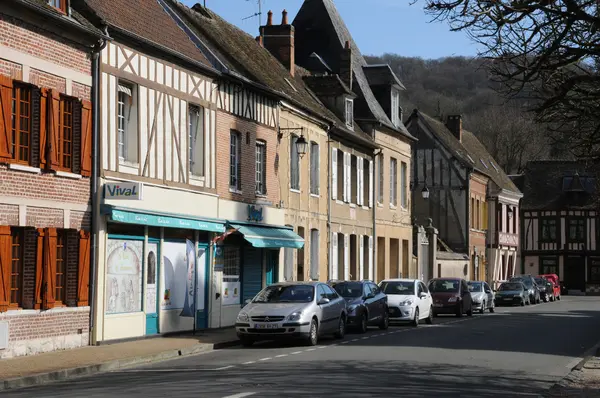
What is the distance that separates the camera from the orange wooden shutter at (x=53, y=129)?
66.4 feet

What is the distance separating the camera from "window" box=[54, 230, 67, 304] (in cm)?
2072

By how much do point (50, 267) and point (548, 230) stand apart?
65.3m

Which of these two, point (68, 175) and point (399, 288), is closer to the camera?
point (68, 175)

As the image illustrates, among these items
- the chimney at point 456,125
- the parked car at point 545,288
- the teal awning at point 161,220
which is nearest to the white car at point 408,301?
the teal awning at point 161,220

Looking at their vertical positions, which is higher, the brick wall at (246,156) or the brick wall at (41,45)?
the brick wall at (41,45)

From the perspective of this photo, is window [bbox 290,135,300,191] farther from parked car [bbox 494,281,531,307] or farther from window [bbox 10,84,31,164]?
parked car [bbox 494,281,531,307]

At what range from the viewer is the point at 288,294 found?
78.0ft

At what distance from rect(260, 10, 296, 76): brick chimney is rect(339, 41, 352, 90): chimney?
189 inches

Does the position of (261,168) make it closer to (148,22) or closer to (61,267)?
(148,22)

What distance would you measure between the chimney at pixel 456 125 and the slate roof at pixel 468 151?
20.2 inches

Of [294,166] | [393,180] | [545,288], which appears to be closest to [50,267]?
[294,166]

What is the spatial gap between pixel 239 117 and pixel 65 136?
354 inches

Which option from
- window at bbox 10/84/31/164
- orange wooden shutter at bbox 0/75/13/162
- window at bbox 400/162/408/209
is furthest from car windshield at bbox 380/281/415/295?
window at bbox 400/162/408/209

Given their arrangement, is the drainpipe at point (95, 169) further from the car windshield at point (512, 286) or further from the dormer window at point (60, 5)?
the car windshield at point (512, 286)
